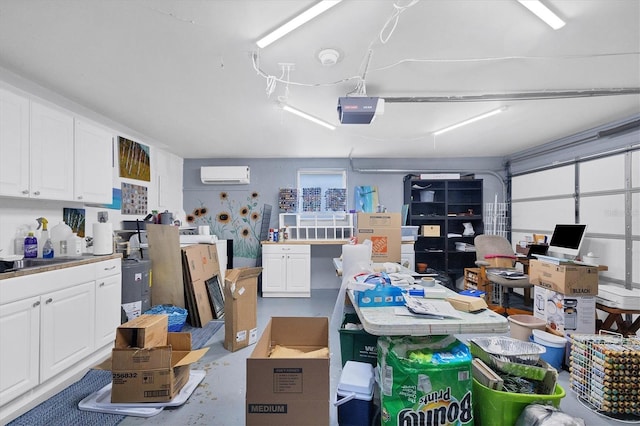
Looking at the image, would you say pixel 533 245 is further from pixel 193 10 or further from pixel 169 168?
pixel 169 168

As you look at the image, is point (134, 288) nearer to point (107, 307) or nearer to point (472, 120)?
point (107, 307)

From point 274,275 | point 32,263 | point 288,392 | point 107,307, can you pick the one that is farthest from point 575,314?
point 32,263

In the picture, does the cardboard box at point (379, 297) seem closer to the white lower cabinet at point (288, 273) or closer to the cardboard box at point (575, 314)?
the cardboard box at point (575, 314)

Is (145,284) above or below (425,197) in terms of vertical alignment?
below

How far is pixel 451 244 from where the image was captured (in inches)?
212

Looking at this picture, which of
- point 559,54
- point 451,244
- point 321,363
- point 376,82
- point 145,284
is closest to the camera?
point 321,363

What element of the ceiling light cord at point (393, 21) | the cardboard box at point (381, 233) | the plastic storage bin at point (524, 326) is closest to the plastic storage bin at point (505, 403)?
the plastic storage bin at point (524, 326)

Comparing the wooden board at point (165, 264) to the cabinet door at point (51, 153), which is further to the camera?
the wooden board at point (165, 264)

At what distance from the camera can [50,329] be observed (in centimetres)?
216

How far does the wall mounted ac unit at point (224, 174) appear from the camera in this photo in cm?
536

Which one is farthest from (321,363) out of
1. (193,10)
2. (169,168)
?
(169,168)

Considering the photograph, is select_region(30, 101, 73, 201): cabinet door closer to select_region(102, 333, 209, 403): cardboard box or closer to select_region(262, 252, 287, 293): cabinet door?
select_region(102, 333, 209, 403): cardboard box

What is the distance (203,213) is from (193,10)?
4.37m

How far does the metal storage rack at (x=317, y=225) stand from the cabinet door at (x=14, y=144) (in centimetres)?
356
